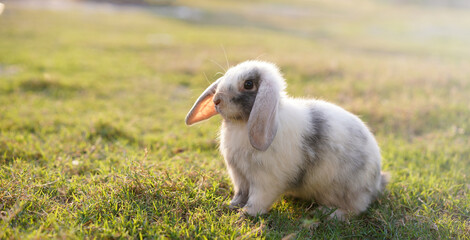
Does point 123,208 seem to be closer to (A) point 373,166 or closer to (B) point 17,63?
(A) point 373,166

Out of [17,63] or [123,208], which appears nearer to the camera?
[123,208]

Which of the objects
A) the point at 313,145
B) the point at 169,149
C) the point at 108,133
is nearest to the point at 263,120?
the point at 313,145

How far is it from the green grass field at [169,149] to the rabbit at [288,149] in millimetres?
202

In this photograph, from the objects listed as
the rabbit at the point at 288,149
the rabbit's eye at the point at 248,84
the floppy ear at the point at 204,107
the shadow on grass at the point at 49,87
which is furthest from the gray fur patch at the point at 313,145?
the shadow on grass at the point at 49,87

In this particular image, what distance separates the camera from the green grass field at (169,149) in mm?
2826

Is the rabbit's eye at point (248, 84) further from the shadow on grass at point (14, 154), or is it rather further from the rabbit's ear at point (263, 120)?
the shadow on grass at point (14, 154)

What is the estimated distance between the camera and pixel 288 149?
299 cm

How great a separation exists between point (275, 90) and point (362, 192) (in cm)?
132

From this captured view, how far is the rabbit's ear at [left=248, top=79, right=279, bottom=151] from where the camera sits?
2.71 meters

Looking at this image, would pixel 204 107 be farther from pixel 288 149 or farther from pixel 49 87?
pixel 49 87

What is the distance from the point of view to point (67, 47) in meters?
11.4

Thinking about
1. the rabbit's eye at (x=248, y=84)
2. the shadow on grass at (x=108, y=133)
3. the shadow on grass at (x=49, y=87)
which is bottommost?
the shadow on grass at (x=49, y=87)

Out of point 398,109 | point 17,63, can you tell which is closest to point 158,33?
point 17,63

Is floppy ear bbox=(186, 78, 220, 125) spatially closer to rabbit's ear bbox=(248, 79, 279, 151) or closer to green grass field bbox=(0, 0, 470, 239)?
green grass field bbox=(0, 0, 470, 239)
